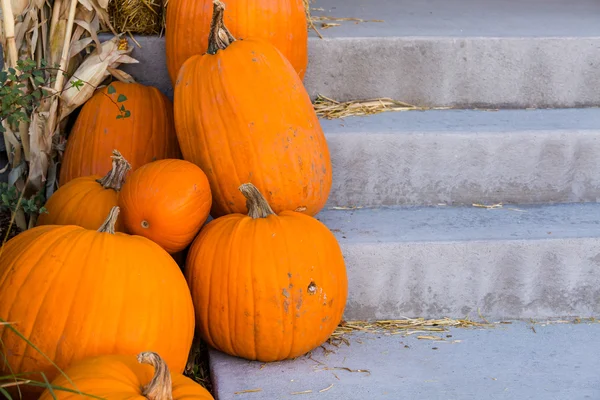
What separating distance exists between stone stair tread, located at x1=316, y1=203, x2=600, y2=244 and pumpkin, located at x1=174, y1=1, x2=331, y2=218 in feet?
0.79

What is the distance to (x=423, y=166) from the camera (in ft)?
8.95

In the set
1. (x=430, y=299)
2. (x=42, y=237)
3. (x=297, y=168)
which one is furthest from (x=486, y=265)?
(x=42, y=237)

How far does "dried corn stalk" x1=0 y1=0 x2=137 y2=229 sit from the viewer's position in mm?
2492

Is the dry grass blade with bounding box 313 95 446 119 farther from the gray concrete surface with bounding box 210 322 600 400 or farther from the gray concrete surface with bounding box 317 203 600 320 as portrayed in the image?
the gray concrete surface with bounding box 210 322 600 400

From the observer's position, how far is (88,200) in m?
2.20

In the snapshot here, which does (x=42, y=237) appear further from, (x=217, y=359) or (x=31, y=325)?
(x=217, y=359)

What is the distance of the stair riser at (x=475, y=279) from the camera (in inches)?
94.2

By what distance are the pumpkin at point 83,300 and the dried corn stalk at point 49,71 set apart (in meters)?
0.64

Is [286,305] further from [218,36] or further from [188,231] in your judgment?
[218,36]

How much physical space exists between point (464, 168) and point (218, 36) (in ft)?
3.32

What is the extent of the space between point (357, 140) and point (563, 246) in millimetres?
774

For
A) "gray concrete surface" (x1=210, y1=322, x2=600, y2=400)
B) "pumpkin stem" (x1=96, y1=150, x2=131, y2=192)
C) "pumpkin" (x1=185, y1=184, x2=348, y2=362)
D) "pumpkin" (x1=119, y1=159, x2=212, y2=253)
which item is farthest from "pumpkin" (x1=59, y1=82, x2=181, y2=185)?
"gray concrete surface" (x1=210, y1=322, x2=600, y2=400)

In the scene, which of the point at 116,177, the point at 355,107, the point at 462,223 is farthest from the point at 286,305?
the point at 355,107

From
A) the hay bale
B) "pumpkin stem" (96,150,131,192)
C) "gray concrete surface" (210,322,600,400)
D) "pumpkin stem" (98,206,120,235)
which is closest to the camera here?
"pumpkin stem" (98,206,120,235)
